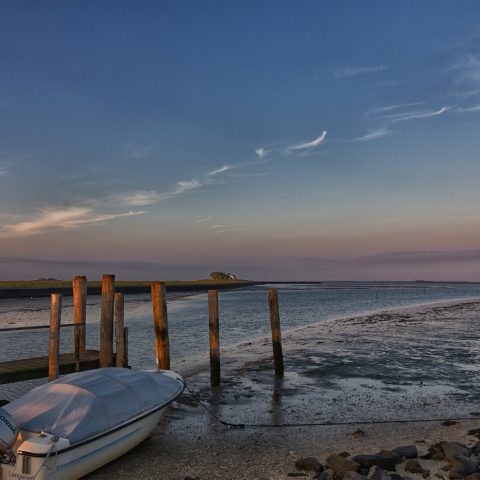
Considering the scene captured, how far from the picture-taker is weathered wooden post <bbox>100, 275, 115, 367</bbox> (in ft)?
41.7

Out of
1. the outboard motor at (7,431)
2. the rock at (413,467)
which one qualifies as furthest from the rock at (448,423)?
the outboard motor at (7,431)

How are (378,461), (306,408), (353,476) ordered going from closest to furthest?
1. (353,476)
2. (378,461)
3. (306,408)

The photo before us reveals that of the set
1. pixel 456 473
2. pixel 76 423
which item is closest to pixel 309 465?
pixel 456 473

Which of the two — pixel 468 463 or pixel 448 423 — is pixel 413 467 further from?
pixel 448 423

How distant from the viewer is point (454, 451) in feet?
26.2

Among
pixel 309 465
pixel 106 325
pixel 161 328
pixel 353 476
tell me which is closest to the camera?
pixel 353 476

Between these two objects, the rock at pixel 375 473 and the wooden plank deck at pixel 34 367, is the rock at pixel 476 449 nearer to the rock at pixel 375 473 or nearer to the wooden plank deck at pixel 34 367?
the rock at pixel 375 473

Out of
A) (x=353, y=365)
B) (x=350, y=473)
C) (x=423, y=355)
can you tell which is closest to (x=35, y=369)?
(x=350, y=473)

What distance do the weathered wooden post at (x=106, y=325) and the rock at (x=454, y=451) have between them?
8.33 meters

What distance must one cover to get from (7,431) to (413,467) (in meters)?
6.32

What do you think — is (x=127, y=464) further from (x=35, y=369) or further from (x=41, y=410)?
(x=35, y=369)

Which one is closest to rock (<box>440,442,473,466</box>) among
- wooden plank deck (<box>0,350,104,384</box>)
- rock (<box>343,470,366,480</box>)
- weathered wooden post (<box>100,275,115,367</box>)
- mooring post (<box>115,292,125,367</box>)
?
rock (<box>343,470,366,480</box>)

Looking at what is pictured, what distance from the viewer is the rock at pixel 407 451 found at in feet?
27.1

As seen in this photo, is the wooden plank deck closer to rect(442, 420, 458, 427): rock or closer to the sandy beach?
the sandy beach
